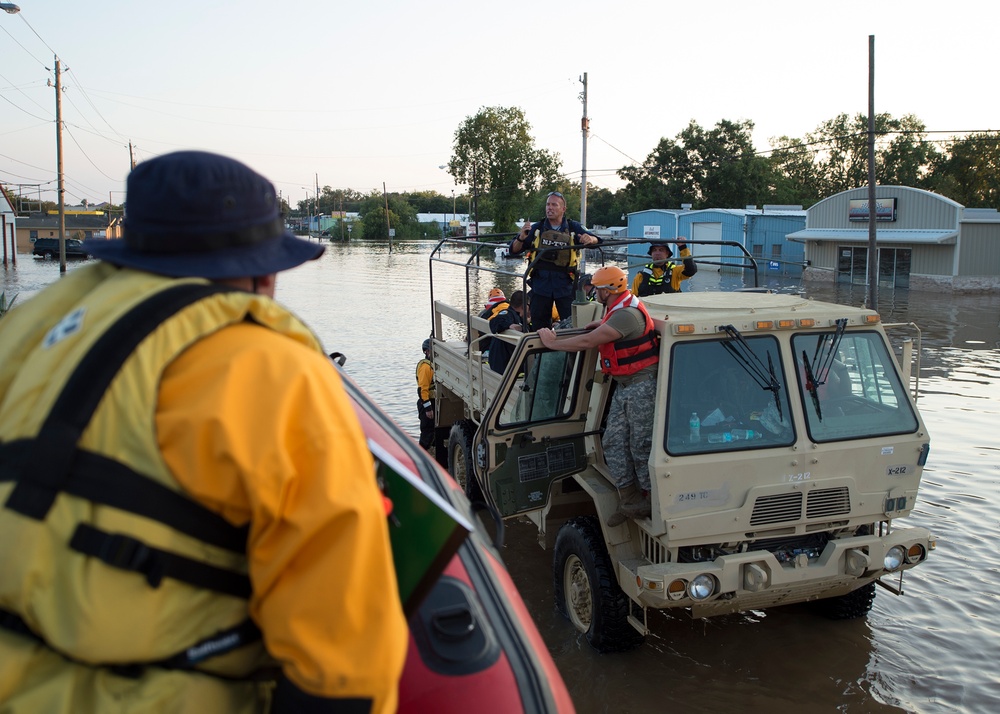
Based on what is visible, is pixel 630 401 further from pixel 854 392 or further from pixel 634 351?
pixel 854 392

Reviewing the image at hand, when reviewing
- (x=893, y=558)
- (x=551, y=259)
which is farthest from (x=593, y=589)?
(x=551, y=259)

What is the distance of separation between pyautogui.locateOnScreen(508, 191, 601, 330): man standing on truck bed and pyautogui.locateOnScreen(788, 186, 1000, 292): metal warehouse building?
25836mm

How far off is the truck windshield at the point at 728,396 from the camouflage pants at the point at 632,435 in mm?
214

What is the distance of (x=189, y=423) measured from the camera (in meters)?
1.32

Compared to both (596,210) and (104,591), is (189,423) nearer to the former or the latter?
(104,591)

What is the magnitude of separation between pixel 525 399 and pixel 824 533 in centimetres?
Answer: 236

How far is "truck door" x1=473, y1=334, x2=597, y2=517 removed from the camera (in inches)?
239

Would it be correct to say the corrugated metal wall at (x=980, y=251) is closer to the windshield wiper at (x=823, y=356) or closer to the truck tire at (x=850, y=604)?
the truck tire at (x=850, y=604)

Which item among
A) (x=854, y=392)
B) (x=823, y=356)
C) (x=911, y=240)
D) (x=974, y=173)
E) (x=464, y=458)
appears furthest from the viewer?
(x=974, y=173)

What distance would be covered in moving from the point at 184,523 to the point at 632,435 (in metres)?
4.09

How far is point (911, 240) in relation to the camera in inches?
1325

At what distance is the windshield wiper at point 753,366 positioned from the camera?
17.0 ft

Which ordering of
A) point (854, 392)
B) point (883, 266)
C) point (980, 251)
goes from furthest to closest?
point (883, 266), point (980, 251), point (854, 392)

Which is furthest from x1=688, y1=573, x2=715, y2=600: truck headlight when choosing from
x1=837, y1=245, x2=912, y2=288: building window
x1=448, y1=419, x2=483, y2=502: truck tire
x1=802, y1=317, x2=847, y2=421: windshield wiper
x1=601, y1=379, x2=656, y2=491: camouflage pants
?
x1=837, y1=245, x2=912, y2=288: building window
